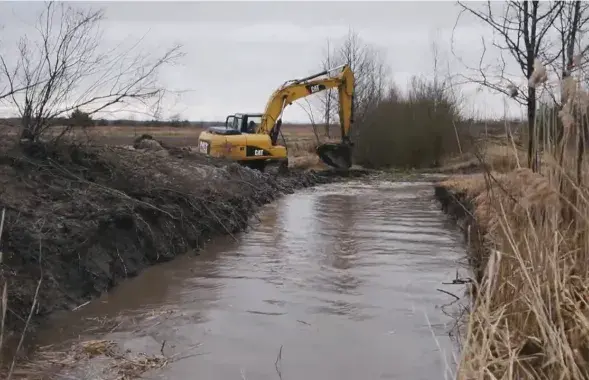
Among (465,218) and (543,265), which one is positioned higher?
(543,265)

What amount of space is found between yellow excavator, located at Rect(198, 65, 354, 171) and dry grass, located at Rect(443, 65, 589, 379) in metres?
15.3

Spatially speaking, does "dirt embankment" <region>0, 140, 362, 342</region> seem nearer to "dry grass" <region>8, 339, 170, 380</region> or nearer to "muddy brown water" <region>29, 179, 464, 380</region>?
"muddy brown water" <region>29, 179, 464, 380</region>

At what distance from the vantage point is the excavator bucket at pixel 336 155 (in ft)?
78.5

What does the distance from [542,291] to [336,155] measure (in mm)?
21233

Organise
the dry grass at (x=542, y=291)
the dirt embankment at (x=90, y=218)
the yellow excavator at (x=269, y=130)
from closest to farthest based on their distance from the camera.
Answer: the dry grass at (x=542, y=291) → the dirt embankment at (x=90, y=218) → the yellow excavator at (x=269, y=130)

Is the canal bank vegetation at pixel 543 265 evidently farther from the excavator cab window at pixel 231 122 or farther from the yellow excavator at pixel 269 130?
the excavator cab window at pixel 231 122

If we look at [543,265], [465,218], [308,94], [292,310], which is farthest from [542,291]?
[308,94]

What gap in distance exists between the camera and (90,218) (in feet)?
25.7

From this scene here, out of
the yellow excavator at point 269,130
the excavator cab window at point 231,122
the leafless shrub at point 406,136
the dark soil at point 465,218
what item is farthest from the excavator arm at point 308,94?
the leafless shrub at point 406,136

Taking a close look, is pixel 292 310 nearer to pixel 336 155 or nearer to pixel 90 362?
pixel 90 362

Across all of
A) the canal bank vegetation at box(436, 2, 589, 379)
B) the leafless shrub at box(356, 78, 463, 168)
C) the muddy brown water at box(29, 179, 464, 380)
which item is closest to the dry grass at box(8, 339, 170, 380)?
the muddy brown water at box(29, 179, 464, 380)

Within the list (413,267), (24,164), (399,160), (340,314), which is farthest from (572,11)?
(399,160)

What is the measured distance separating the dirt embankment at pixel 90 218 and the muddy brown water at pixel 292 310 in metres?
0.30

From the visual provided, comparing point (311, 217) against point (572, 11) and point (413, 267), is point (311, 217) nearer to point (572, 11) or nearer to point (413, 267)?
point (413, 267)
